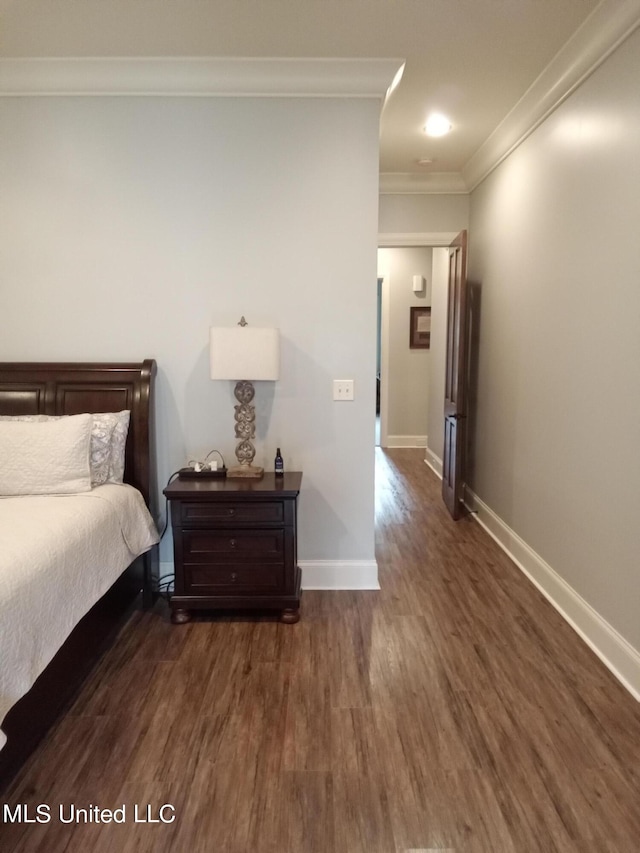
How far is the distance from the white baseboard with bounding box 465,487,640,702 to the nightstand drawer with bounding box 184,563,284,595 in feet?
4.72

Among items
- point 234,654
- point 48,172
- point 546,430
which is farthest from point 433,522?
point 48,172

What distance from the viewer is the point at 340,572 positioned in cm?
294

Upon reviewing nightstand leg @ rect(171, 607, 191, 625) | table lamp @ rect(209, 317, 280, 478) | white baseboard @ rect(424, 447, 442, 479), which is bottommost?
nightstand leg @ rect(171, 607, 191, 625)

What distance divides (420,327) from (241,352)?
4741 mm

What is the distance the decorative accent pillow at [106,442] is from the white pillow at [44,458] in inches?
3.5

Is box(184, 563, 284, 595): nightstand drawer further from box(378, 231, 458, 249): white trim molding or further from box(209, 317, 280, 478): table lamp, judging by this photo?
box(378, 231, 458, 249): white trim molding

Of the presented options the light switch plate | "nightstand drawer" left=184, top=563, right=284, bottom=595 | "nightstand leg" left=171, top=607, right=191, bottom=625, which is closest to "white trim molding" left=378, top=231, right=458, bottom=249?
the light switch plate

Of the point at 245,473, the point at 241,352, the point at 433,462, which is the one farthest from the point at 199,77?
the point at 433,462

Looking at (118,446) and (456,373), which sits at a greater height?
(456,373)

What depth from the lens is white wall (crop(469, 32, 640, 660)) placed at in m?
2.10

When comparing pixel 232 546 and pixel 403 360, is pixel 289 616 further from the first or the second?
pixel 403 360

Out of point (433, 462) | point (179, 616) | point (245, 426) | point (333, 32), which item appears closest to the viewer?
point (333, 32)

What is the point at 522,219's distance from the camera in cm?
317

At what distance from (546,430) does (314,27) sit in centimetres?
225
